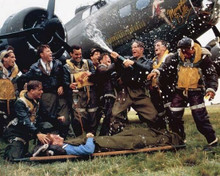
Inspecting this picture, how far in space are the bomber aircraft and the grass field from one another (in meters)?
4.09

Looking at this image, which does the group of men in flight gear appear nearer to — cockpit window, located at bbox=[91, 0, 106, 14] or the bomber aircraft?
the bomber aircraft

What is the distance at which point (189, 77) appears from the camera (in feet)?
15.5

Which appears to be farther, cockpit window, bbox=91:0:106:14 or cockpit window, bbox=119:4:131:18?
cockpit window, bbox=91:0:106:14

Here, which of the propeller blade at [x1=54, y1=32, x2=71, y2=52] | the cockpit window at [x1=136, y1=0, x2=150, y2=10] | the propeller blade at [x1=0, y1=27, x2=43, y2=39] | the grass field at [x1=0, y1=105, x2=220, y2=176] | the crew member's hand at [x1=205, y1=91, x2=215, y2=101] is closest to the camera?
the grass field at [x1=0, y1=105, x2=220, y2=176]

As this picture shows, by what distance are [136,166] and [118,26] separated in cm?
561

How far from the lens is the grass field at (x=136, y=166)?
11.3ft

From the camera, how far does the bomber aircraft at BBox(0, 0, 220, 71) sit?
24.2ft

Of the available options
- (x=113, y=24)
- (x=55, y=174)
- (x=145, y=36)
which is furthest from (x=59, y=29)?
(x=55, y=174)

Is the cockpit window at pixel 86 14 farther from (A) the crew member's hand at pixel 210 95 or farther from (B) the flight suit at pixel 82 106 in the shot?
(A) the crew member's hand at pixel 210 95

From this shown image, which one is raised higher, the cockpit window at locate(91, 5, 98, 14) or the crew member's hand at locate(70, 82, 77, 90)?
the cockpit window at locate(91, 5, 98, 14)

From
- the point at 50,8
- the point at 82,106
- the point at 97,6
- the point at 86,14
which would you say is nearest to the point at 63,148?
the point at 82,106

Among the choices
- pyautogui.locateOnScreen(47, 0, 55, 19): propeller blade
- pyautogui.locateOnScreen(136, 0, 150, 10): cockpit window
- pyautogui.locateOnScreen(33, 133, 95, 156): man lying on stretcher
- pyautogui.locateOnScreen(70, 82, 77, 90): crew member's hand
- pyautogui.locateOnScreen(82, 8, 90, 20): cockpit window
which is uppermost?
pyautogui.locateOnScreen(47, 0, 55, 19): propeller blade

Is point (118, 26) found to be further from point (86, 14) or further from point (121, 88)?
point (121, 88)

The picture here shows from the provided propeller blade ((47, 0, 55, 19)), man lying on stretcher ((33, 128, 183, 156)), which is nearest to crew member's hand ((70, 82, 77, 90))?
man lying on stretcher ((33, 128, 183, 156))
